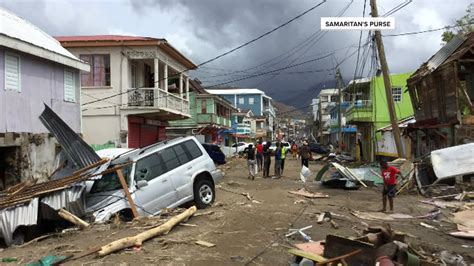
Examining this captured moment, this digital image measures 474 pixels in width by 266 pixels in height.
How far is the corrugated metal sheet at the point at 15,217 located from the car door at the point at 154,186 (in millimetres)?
2099

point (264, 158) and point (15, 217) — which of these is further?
point (264, 158)

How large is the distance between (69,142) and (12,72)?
→ 3.41 metres

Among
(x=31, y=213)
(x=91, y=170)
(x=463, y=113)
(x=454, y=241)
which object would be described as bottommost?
(x=454, y=241)

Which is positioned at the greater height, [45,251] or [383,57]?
[383,57]

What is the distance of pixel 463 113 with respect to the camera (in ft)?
61.6

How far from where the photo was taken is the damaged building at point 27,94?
13.3 meters

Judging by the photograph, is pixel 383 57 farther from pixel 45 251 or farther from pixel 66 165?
pixel 45 251

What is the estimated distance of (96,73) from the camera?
24641mm

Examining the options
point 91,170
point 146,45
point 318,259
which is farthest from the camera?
point 146,45

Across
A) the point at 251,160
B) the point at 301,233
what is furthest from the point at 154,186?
the point at 251,160

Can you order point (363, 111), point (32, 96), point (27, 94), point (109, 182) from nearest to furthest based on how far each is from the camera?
point (109, 182)
point (27, 94)
point (32, 96)
point (363, 111)

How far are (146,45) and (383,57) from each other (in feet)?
38.5

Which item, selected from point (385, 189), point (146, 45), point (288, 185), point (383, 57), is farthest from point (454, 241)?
point (146, 45)

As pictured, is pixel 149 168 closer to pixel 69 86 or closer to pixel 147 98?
pixel 69 86
